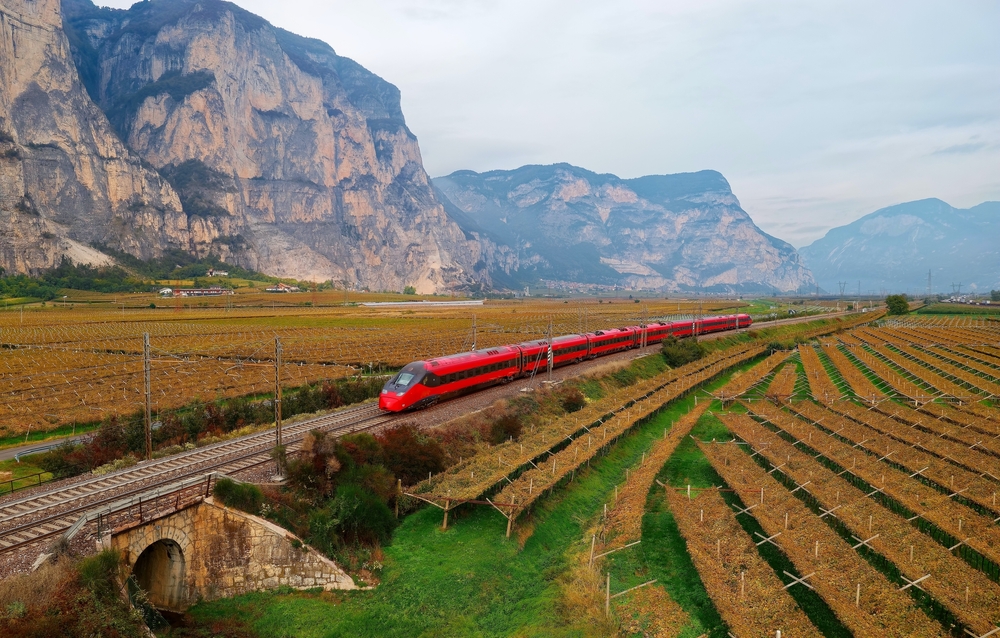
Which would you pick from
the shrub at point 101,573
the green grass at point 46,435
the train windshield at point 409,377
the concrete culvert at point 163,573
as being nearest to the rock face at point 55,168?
the green grass at point 46,435

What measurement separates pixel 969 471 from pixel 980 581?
9601 millimetres

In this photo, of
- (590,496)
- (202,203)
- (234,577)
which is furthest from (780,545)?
(202,203)

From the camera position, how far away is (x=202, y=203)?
651ft

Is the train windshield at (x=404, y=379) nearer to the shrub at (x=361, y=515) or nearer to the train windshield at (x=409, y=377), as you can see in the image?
the train windshield at (x=409, y=377)

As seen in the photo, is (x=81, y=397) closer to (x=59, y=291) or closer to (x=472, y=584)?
(x=472, y=584)

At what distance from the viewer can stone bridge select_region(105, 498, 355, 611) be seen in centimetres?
1738

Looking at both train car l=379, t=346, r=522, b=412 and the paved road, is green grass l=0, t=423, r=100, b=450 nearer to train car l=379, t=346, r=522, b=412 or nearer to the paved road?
the paved road

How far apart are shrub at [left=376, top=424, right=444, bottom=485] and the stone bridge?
5.94 meters

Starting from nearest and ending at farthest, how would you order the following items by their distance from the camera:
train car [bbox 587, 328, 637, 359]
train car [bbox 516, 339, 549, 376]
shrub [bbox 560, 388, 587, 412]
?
1. shrub [bbox 560, 388, 587, 412]
2. train car [bbox 516, 339, 549, 376]
3. train car [bbox 587, 328, 637, 359]

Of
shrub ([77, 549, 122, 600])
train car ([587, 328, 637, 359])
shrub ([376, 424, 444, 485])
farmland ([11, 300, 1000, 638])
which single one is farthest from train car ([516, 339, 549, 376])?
shrub ([77, 549, 122, 600])

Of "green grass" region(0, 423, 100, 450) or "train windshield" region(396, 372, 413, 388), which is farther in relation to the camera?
"train windshield" region(396, 372, 413, 388)

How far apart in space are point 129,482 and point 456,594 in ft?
39.4

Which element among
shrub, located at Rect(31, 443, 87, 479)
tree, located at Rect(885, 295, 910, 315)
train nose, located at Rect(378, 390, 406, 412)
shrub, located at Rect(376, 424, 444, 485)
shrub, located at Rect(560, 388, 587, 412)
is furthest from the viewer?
tree, located at Rect(885, 295, 910, 315)

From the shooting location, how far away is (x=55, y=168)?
158 meters
